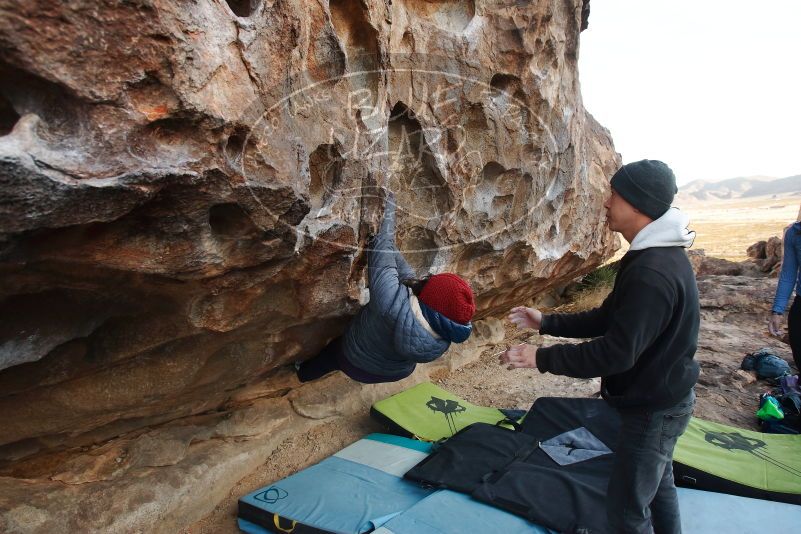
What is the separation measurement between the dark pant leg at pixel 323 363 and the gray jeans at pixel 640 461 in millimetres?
A: 1719

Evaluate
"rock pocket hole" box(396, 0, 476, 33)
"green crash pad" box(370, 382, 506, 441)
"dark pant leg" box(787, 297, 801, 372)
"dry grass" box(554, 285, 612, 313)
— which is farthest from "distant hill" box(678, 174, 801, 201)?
"rock pocket hole" box(396, 0, 476, 33)

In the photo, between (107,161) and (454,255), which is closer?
(107,161)

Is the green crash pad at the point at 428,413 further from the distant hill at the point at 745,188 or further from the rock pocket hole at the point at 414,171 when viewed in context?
the distant hill at the point at 745,188

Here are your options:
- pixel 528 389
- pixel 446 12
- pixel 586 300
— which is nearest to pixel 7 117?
pixel 446 12

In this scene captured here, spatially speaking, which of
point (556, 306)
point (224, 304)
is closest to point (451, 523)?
point (224, 304)

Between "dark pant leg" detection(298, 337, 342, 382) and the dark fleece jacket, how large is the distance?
1528 mm

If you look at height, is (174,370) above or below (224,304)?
below

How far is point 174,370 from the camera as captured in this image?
271 centimetres

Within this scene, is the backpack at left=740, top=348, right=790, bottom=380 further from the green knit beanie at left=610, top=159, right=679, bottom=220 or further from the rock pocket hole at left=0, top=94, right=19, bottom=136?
the rock pocket hole at left=0, top=94, right=19, bottom=136

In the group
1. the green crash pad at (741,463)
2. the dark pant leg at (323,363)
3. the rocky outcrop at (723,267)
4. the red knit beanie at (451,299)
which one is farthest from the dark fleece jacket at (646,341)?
the rocky outcrop at (723,267)

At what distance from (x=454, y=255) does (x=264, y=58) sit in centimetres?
235

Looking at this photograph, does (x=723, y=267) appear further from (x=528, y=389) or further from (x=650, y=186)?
(x=650, y=186)

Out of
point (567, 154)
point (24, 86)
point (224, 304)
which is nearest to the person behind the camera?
point (24, 86)

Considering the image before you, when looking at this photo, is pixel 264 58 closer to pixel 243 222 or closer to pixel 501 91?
pixel 243 222
